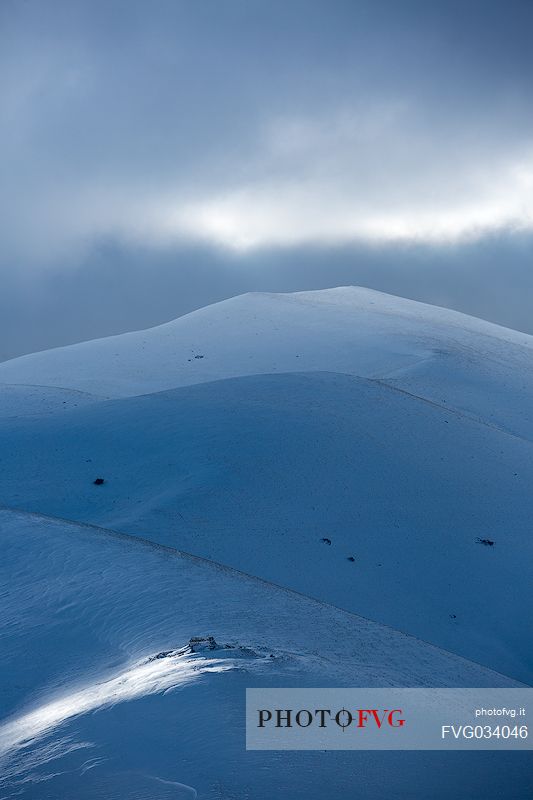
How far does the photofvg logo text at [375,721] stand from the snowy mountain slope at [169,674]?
0.42ft

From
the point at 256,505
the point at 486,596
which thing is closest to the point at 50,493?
the point at 256,505

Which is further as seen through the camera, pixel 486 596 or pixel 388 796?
pixel 486 596

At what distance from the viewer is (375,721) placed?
18.9ft

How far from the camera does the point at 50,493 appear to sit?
528 inches

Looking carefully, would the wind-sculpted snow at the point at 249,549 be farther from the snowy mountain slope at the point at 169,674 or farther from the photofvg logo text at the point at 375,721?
the photofvg logo text at the point at 375,721

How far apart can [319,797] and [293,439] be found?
9.83 m

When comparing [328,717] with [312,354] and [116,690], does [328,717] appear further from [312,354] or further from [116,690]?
[312,354]

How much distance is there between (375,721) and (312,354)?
1530 centimetres

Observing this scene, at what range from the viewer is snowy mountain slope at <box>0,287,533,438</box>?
1908 cm

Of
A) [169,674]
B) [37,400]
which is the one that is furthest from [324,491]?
[37,400]

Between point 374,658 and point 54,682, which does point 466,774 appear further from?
point 54,682

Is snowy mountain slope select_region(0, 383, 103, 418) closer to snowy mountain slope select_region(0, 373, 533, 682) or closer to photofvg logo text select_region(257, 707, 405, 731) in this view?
snowy mountain slope select_region(0, 373, 533, 682)

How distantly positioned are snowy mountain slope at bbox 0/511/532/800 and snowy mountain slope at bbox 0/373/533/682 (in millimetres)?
2173

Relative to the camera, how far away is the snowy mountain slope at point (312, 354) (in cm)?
1908
